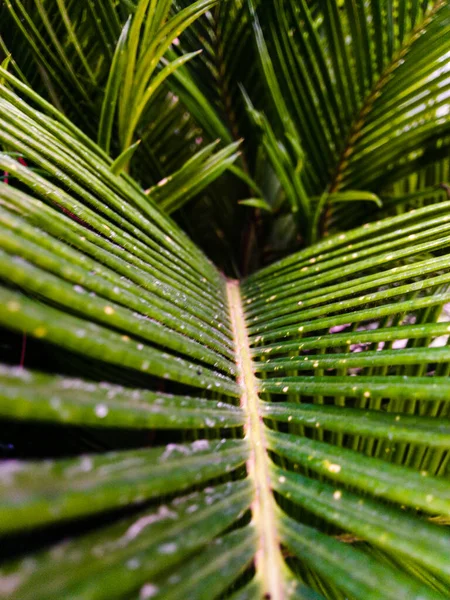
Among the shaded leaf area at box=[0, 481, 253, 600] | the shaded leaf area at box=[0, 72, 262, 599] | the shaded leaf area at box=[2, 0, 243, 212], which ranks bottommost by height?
the shaded leaf area at box=[0, 481, 253, 600]

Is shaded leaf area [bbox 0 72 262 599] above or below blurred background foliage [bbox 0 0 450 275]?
below

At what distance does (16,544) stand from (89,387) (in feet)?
0.59

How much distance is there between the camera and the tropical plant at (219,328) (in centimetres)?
18

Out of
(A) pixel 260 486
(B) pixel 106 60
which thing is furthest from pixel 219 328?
(B) pixel 106 60

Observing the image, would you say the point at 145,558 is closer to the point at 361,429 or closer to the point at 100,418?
the point at 100,418

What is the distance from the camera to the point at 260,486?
28cm

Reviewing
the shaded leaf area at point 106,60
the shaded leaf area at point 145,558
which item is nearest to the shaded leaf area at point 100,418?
the shaded leaf area at point 145,558

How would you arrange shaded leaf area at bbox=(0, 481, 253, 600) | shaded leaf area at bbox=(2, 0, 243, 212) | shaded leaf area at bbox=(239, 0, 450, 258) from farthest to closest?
1. shaded leaf area at bbox=(239, 0, 450, 258)
2. shaded leaf area at bbox=(2, 0, 243, 212)
3. shaded leaf area at bbox=(0, 481, 253, 600)

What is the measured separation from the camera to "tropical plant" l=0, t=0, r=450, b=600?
181 millimetres

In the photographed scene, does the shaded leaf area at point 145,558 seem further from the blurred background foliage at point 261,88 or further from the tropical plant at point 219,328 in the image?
the blurred background foliage at point 261,88

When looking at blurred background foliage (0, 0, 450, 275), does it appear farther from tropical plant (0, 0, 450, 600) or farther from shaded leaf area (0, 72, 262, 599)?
shaded leaf area (0, 72, 262, 599)

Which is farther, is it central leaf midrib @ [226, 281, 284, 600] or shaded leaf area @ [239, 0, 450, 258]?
shaded leaf area @ [239, 0, 450, 258]

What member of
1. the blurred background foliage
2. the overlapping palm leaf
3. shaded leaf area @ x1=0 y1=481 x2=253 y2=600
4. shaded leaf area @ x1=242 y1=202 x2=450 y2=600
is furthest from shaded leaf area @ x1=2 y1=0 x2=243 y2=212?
shaded leaf area @ x1=0 y1=481 x2=253 y2=600

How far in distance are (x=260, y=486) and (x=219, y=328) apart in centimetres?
20
